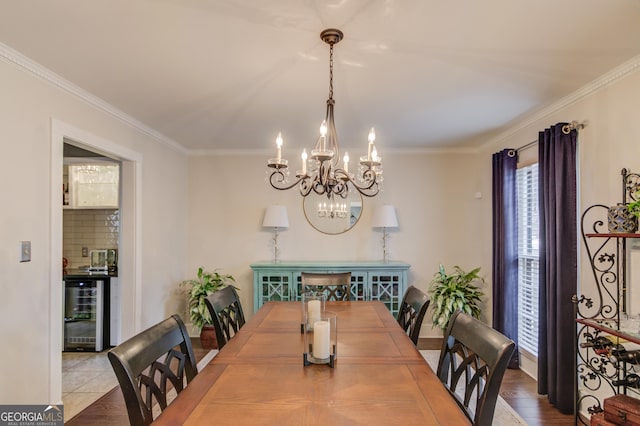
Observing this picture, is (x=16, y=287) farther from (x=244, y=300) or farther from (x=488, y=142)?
(x=488, y=142)

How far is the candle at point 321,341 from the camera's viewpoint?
65.7 inches

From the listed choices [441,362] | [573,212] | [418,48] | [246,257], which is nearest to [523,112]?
[573,212]

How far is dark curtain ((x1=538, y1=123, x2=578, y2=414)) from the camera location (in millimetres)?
2783

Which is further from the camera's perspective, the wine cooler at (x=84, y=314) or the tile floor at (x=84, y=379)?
the wine cooler at (x=84, y=314)

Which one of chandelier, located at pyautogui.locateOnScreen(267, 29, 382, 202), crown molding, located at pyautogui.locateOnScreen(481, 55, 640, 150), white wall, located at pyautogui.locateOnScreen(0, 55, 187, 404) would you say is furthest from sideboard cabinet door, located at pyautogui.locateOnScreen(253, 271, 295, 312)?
crown molding, located at pyautogui.locateOnScreen(481, 55, 640, 150)

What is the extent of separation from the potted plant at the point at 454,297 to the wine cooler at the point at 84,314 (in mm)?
3817

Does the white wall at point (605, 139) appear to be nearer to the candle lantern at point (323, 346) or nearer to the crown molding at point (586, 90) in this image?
the crown molding at point (586, 90)

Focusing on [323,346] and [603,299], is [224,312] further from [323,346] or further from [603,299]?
[603,299]

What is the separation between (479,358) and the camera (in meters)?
1.56

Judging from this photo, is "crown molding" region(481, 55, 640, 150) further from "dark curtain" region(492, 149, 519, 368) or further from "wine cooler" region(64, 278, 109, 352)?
"wine cooler" region(64, 278, 109, 352)

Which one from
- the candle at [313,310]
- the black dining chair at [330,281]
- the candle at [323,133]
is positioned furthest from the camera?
the black dining chair at [330,281]

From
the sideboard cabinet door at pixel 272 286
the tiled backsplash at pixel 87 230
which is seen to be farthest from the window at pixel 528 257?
the tiled backsplash at pixel 87 230

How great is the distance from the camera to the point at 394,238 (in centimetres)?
489

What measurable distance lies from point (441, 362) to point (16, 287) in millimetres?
2475
